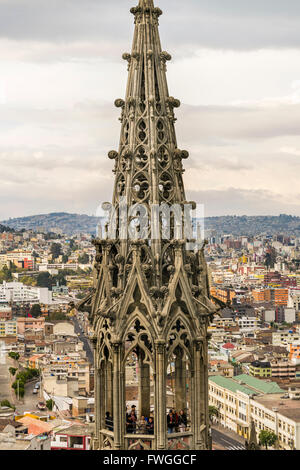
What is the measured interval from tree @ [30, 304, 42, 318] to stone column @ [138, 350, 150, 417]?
142 m

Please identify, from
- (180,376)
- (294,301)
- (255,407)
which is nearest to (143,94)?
(180,376)

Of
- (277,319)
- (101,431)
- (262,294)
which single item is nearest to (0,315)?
(277,319)

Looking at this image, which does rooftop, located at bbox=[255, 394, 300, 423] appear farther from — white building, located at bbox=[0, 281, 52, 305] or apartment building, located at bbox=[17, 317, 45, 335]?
white building, located at bbox=[0, 281, 52, 305]

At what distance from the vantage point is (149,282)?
8805 millimetres

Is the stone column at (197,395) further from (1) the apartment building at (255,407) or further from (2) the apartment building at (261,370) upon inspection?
(2) the apartment building at (261,370)

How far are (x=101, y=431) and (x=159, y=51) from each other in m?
3.74

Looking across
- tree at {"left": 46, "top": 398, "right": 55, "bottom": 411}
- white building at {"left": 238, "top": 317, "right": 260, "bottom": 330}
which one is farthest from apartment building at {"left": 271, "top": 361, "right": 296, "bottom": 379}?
white building at {"left": 238, "top": 317, "right": 260, "bottom": 330}

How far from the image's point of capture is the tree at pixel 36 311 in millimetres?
149800

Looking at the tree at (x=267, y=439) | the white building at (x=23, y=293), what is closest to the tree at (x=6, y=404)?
the tree at (x=267, y=439)

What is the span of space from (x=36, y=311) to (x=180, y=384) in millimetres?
142956

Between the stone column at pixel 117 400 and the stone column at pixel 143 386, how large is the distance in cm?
49

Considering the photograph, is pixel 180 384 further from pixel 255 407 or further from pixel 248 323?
pixel 248 323

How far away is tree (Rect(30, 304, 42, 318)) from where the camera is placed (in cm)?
14980

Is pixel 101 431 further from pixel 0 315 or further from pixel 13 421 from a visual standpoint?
pixel 0 315
